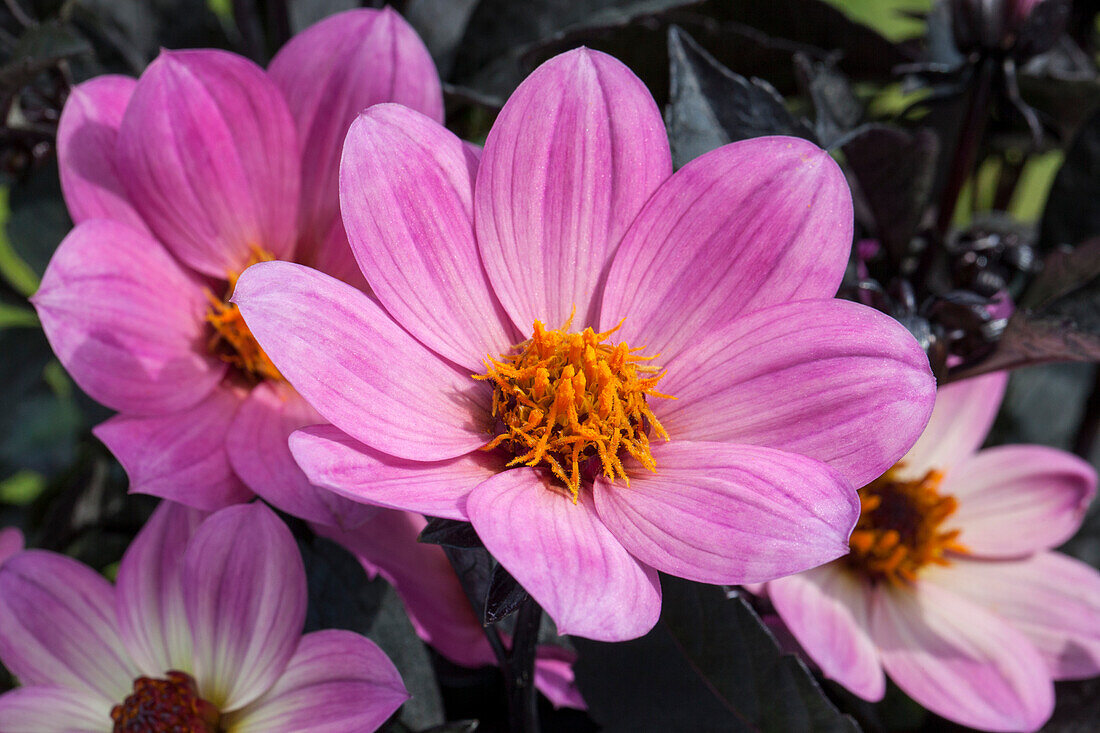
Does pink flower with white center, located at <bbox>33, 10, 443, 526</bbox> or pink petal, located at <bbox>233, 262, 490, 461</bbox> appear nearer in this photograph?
pink petal, located at <bbox>233, 262, 490, 461</bbox>

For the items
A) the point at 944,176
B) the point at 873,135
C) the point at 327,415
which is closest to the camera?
the point at 327,415

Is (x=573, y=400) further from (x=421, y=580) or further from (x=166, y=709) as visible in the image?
(x=166, y=709)

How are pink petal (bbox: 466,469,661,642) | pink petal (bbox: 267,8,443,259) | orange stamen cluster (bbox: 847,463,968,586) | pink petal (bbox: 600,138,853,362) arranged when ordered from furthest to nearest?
orange stamen cluster (bbox: 847,463,968,586) → pink petal (bbox: 267,8,443,259) → pink petal (bbox: 600,138,853,362) → pink petal (bbox: 466,469,661,642)

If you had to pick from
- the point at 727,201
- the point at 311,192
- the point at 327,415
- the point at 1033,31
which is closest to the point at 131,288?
the point at 311,192

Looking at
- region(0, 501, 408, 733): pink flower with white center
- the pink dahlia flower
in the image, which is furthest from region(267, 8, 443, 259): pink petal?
region(0, 501, 408, 733): pink flower with white center

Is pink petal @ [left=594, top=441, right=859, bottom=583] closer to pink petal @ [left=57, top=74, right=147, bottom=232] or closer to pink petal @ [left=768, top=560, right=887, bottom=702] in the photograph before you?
pink petal @ [left=768, top=560, right=887, bottom=702]

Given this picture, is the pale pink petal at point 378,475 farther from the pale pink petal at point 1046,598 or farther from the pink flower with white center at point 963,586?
the pale pink petal at point 1046,598

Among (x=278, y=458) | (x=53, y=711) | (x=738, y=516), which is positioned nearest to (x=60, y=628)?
(x=53, y=711)

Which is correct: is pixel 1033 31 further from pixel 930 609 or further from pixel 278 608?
pixel 278 608
